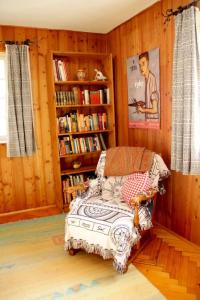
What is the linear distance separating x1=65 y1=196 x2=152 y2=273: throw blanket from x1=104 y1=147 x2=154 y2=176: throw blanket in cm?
43

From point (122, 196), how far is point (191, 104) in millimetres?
1086

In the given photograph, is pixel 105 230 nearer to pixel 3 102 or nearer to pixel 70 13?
pixel 3 102

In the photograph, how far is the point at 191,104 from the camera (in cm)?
228

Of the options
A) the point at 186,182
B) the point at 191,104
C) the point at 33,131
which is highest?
the point at 191,104

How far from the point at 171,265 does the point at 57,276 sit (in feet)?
3.11

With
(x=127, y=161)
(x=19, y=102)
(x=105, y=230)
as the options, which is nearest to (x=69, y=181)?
(x=127, y=161)

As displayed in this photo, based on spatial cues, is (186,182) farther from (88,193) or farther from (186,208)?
(88,193)

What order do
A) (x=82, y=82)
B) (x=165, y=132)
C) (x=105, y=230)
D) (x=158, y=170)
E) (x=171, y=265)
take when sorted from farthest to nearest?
(x=82, y=82), (x=165, y=132), (x=158, y=170), (x=171, y=265), (x=105, y=230)

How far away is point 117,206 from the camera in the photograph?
2.47 m

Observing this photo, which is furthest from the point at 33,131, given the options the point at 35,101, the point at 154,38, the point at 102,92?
the point at 154,38

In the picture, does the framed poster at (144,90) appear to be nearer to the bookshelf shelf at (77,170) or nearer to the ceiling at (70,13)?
the ceiling at (70,13)

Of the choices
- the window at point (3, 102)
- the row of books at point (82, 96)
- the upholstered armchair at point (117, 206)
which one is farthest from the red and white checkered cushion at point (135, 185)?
the window at point (3, 102)

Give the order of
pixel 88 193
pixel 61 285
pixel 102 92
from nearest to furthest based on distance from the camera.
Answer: pixel 61 285 → pixel 88 193 → pixel 102 92

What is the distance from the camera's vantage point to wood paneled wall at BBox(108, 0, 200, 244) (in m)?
2.58
